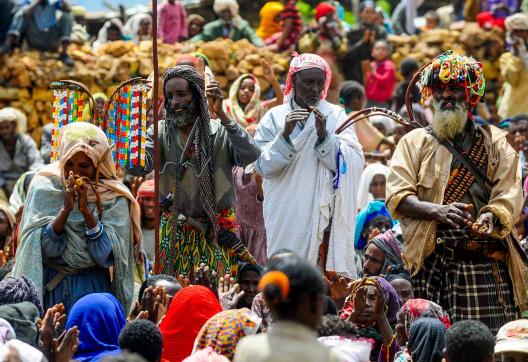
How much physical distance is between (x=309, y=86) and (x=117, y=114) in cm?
150

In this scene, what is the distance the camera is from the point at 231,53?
2119cm

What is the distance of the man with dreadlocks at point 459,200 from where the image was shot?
10227mm

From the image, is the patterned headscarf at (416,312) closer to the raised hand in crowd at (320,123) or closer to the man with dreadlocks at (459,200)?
the man with dreadlocks at (459,200)

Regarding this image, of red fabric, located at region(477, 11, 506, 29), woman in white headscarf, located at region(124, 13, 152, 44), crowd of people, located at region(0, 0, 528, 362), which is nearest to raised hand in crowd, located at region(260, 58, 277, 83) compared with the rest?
crowd of people, located at region(0, 0, 528, 362)

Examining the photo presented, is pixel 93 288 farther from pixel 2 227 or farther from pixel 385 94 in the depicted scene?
pixel 385 94

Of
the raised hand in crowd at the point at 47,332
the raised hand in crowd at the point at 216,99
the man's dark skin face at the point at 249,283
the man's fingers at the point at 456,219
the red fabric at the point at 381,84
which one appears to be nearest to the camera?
the raised hand in crowd at the point at 47,332

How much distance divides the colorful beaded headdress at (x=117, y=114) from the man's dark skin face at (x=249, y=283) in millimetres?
1263

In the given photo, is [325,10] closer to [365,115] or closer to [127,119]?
[365,115]

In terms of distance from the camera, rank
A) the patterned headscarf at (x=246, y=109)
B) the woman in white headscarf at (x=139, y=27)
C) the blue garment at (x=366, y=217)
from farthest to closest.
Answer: the woman in white headscarf at (x=139, y=27)
the patterned headscarf at (x=246, y=109)
the blue garment at (x=366, y=217)

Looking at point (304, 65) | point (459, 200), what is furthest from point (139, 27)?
point (459, 200)

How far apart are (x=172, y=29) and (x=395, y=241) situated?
34.0ft

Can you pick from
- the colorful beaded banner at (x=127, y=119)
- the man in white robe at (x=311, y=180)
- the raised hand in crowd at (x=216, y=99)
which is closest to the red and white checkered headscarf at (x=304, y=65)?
the man in white robe at (x=311, y=180)

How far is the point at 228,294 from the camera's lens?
1009 centimetres

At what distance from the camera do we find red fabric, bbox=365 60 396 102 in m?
20.8
